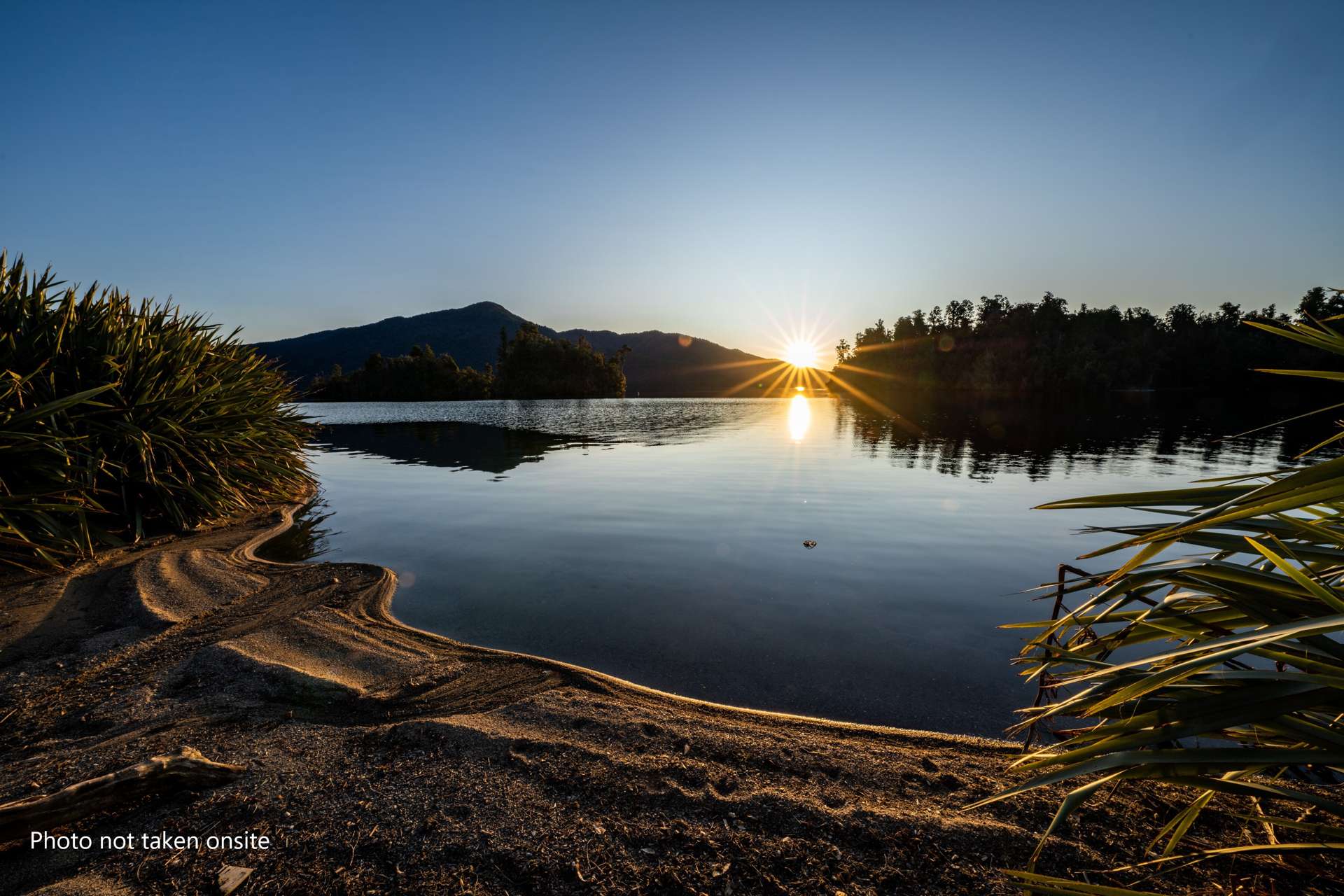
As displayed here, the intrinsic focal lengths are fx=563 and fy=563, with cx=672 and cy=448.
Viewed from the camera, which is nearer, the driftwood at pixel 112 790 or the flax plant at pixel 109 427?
the driftwood at pixel 112 790

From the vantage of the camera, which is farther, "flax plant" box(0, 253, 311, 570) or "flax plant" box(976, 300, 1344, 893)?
"flax plant" box(0, 253, 311, 570)

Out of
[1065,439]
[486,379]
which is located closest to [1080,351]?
[1065,439]

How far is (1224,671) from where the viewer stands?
2123 millimetres

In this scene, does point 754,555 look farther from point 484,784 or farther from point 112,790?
point 112,790

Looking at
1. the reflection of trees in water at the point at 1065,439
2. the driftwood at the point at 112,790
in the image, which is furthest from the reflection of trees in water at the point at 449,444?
the driftwood at the point at 112,790

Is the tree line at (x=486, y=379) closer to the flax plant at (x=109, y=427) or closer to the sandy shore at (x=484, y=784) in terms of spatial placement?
the flax plant at (x=109, y=427)

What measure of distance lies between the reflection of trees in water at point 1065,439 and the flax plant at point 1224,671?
56.1 feet

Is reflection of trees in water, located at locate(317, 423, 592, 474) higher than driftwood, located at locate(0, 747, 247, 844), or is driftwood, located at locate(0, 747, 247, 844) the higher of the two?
driftwood, located at locate(0, 747, 247, 844)

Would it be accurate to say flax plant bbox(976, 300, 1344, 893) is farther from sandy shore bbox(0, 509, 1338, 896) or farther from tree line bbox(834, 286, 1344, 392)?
tree line bbox(834, 286, 1344, 392)

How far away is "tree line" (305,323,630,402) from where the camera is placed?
12594cm

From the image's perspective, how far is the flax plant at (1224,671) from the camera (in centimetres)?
166

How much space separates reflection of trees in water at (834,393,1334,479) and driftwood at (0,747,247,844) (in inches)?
751

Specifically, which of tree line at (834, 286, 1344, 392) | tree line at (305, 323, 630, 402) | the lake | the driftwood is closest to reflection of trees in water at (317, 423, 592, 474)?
the lake

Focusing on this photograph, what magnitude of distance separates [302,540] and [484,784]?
8.79m
